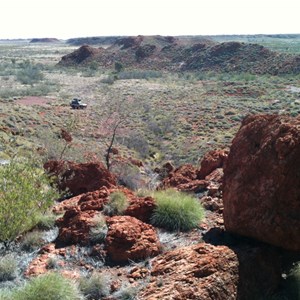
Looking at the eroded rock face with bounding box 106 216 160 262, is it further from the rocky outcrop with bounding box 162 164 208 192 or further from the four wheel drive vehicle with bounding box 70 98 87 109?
the four wheel drive vehicle with bounding box 70 98 87 109

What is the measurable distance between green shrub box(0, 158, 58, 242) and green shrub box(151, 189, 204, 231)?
2199 mm

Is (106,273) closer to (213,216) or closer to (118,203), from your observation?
(118,203)

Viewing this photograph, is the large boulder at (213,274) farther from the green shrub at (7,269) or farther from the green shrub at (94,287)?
the green shrub at (7,269)

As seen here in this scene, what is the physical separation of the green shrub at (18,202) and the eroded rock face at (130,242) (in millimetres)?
1622

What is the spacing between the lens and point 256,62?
70.1 metres

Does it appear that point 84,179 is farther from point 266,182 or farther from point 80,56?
point 80,56

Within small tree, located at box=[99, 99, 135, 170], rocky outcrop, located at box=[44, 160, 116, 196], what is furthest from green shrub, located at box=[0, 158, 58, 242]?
small tree, located at box=[99, 99, 135, 170]

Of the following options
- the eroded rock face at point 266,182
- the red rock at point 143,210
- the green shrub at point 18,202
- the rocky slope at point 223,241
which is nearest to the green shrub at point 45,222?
the green shrub at point 18,202

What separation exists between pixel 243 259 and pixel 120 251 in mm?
2015

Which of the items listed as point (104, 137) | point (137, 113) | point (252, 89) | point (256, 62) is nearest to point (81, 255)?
point (104, 137)

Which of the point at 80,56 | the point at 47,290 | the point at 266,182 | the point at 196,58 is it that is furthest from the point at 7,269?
the point at 80,56

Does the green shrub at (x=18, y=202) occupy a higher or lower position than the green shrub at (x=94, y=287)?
higher

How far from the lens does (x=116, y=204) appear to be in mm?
9000

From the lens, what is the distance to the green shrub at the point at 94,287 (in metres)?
6.56
